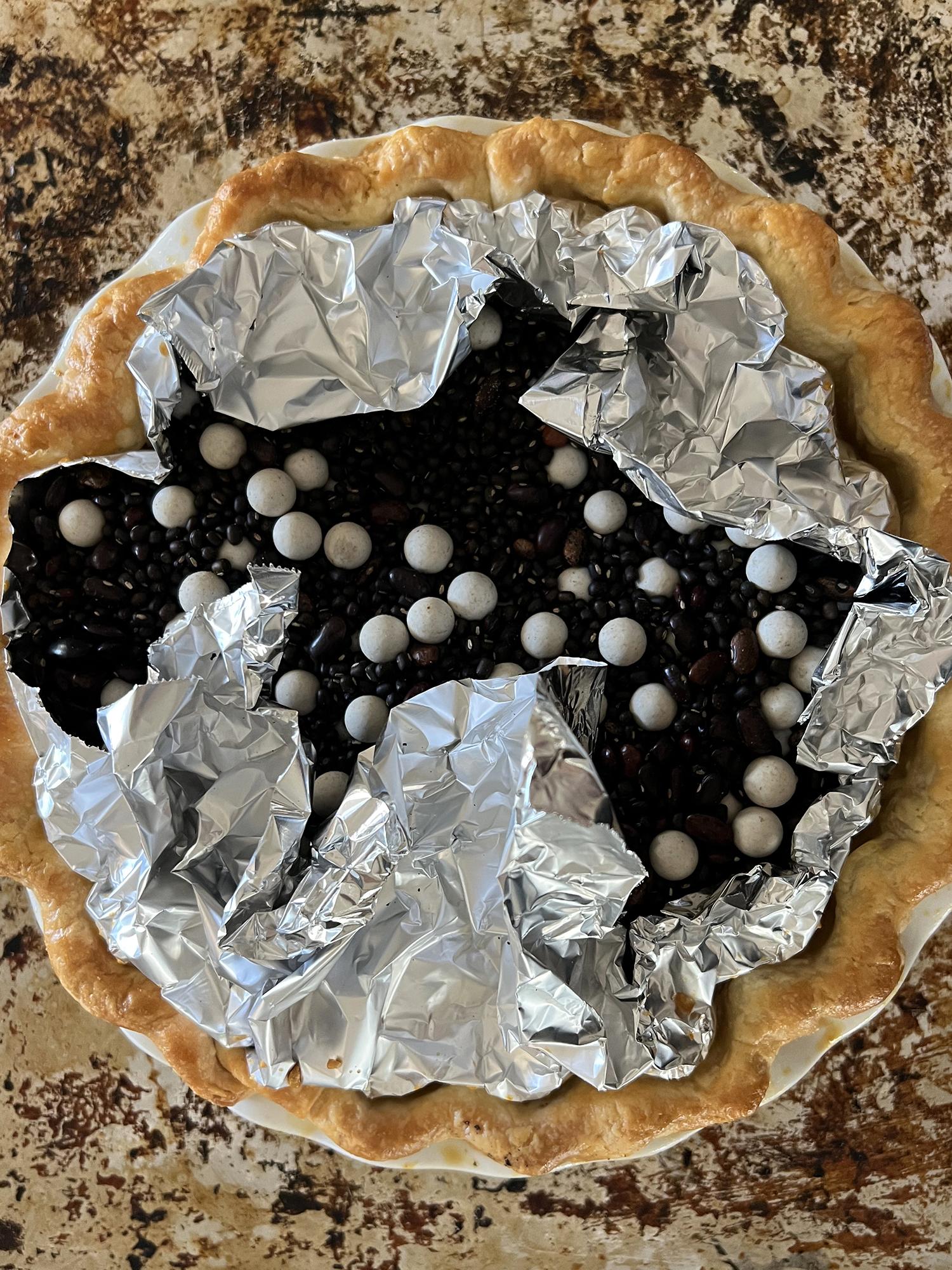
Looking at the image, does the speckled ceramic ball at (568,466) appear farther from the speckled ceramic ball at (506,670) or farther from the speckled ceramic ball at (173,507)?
the speckled ceramic ball at (173,507)

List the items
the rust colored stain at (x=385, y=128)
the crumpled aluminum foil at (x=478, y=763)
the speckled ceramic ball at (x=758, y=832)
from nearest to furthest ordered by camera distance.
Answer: the crumpled aluminum foil at (x=478, y=763) → the speckled ceramic ball at (x=758, y=832) → the rust colored stain at (x=385, y=128)

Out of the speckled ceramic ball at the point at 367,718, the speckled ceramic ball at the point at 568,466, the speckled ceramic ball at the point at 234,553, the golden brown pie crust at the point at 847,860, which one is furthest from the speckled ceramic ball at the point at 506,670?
the golden brown pie crust at the point at 847,860

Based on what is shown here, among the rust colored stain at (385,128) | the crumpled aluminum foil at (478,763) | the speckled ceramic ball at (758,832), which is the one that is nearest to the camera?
the crumpled aluminum foil at (478,763)

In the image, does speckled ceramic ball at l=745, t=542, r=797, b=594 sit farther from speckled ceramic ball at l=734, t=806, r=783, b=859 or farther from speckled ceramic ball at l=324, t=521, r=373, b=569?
speckled ceramic ball at l=324, t=521, r=373, b=569


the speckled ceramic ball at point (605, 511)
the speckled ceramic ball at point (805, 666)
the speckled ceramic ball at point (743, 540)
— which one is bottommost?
the speckled ceramic ball at point (805, 666)

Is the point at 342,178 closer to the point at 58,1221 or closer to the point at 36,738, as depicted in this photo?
the point at 36,738

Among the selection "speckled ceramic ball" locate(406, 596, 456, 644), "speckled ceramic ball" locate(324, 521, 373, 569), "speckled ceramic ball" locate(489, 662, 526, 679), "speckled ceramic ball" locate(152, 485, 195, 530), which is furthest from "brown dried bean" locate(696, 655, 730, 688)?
"speckled ceramic ball" locate(152, 485, 195, 530)
